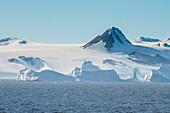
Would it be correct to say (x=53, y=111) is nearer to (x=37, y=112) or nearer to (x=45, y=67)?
(x=37, y=112)

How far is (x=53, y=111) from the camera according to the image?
50.0 m

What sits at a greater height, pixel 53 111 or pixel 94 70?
pixel 94 70

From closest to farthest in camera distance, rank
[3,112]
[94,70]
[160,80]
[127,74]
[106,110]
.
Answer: [3,112] → [106,110] → [94,70] → [160,80] → [127,74]

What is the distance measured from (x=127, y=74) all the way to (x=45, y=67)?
41911mm

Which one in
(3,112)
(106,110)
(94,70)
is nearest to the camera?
(3,112)

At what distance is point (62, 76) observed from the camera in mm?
172000

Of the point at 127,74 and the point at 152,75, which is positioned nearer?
the point at 152,75

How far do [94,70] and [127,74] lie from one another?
3135 cm

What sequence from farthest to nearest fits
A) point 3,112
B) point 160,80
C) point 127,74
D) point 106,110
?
point 127,74, point 160,80, point 106,110, point 3,112

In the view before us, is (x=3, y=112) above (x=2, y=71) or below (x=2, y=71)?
below

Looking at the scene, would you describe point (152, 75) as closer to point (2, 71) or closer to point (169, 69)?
point (169, 69)

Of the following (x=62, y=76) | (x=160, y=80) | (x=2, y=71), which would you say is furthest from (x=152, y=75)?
(x=2, y=71)

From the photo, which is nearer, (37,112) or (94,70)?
(37,112)

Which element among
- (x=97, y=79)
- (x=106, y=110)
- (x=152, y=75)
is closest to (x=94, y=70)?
(x=97, y=79)
